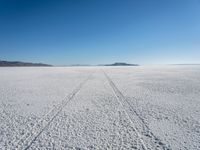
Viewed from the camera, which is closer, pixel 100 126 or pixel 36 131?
pixel 36 131

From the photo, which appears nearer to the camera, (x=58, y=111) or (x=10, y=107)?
(x=58, y=111)

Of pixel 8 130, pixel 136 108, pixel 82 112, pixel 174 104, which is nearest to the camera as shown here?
pixel 8 130

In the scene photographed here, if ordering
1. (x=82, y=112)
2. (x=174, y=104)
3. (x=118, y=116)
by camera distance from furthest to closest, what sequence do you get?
(x=174, y=104), (x=82, y=112), (x=118, y=116)

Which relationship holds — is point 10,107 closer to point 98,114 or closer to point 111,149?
point 98,114

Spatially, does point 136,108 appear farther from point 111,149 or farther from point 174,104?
point 111,149

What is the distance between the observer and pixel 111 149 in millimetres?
2826

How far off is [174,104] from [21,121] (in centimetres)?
493

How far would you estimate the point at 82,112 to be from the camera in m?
4.92

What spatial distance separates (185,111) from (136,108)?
1.45m

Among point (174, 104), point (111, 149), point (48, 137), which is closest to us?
point (111, 149)

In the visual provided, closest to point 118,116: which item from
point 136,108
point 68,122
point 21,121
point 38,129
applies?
point 136,108

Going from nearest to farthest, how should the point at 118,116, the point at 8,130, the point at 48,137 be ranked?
the point at 48,137
the point at 8,130
the point at 118,116

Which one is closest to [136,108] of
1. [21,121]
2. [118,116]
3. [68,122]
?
[118,116]

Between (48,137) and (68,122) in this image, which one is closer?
(48,137)
